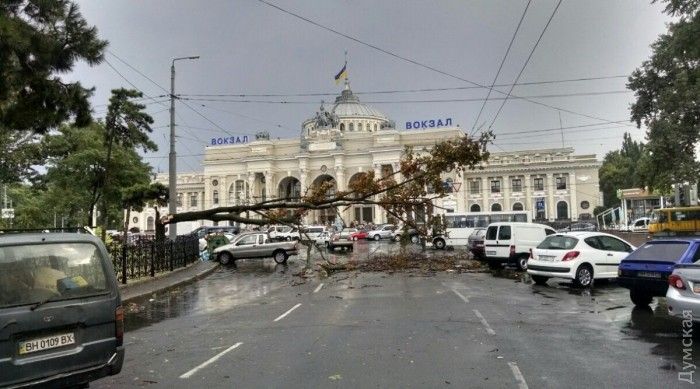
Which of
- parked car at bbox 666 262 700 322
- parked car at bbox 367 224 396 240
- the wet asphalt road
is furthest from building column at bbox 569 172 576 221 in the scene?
parked car at bbox 666 262 700 322

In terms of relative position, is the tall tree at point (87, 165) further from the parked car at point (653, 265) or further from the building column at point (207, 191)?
the building column at point (207, 191)

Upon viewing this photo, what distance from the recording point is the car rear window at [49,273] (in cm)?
493

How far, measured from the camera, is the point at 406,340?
8.22m

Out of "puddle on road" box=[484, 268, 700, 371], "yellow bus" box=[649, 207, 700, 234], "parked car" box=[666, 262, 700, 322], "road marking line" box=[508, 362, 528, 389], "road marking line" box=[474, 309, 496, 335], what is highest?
"yellow bus" box=[649, 207, 700, 234]

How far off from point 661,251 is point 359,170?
94.9 meters

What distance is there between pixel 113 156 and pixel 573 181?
83.3 meters

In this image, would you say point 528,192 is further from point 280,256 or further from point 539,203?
point 280,256

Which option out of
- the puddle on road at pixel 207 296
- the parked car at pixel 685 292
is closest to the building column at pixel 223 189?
the puddle on road at pixel 207 296

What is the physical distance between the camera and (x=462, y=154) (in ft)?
49.0

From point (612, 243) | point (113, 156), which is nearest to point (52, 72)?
point (612, 243)

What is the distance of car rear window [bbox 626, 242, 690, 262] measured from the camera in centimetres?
1066

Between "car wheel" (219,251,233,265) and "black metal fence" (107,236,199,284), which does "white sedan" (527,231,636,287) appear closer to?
"black metal fence" (107,236,199,284)

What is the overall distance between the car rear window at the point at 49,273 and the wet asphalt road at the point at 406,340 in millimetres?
1518

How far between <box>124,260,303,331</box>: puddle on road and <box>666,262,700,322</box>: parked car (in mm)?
8902
